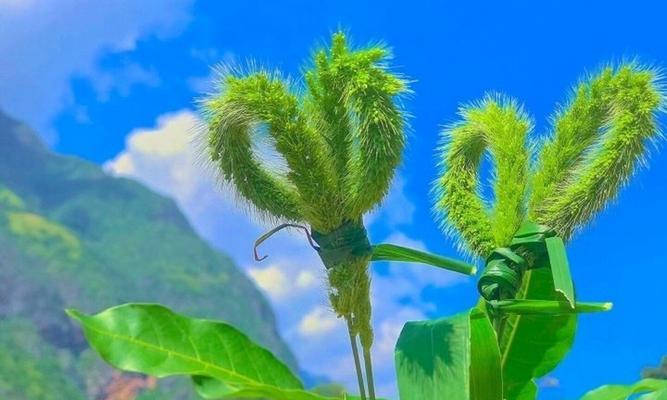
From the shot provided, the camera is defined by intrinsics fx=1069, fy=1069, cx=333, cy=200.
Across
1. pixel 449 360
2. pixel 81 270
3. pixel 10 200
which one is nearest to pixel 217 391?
pixel 449 360

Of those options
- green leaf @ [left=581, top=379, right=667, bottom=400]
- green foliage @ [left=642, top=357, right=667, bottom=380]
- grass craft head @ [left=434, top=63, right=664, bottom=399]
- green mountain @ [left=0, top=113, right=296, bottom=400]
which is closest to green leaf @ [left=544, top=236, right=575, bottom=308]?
grass craft head @ [left=434, top=63, right=664, bottom=399]

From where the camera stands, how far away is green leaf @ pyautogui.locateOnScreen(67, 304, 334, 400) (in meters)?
0.88

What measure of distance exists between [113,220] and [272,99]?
47249 millimetres

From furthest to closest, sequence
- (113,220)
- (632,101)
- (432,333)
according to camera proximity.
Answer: (113,220)
(632,101)
(432,333)

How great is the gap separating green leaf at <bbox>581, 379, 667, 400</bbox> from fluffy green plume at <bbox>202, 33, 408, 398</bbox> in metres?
0.32

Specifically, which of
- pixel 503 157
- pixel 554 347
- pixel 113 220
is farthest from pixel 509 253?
pixel 113 220

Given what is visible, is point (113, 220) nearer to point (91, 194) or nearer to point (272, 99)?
point (91, 194)

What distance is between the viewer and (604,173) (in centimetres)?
98

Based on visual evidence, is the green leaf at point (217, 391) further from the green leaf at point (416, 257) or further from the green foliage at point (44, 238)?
the green foliage at point (44, 238)

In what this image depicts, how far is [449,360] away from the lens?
2.87 feet

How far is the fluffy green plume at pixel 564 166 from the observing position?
3.22 ft

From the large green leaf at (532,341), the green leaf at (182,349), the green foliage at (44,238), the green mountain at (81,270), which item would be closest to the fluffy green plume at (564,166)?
the large green leaf at (532,341)

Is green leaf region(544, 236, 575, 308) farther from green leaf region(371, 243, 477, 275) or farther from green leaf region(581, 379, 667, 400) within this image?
green leaf region(581, 379, 667, 400)

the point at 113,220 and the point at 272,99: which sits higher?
the point at 113,220
